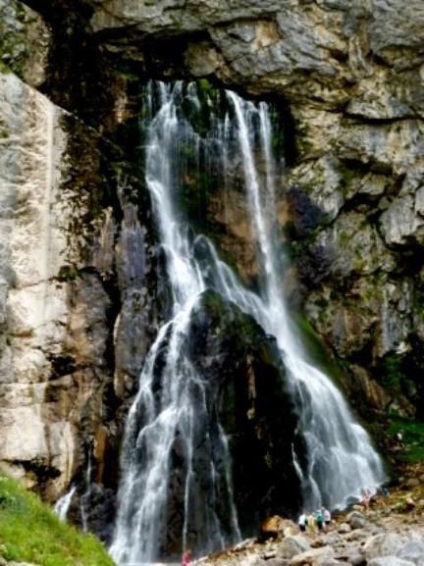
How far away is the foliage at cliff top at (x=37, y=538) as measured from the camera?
378 inches

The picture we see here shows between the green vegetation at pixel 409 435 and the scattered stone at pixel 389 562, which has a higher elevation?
the green vegetation at pixel 409 435

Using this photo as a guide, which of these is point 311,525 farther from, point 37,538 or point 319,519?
point 37,538

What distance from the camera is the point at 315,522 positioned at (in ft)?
63.5

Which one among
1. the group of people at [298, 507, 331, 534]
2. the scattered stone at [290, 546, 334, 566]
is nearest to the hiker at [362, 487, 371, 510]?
the group of people at [298, 507, 331, 534]

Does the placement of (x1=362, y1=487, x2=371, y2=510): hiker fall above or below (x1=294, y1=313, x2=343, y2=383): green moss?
below

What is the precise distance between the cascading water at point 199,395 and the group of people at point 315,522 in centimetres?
142

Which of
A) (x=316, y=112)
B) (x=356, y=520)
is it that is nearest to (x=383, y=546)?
(x=356, y=520)

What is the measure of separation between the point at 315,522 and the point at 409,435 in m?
10.2

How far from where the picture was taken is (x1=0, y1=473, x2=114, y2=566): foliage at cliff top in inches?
378

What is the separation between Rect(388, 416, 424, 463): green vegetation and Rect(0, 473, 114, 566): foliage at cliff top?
56.6 ft

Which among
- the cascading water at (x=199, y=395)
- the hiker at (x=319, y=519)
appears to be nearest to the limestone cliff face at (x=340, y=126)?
the cascading water at (x=199, y=395)

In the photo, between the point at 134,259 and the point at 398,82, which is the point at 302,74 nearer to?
the point at 398,82

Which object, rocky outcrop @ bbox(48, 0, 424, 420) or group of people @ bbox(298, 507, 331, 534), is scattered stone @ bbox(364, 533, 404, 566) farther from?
rocky outcrop @ bbox(48, 0, 424, 420)

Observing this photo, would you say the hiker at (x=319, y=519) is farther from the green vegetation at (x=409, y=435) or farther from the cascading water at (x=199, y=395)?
the green vegetation at (x=409, y=435)
